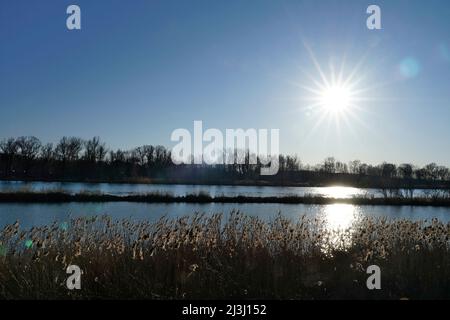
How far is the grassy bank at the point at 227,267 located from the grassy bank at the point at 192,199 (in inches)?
1162

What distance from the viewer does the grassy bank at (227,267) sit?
5.57 m

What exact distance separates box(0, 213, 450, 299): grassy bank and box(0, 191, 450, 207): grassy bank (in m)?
29.5

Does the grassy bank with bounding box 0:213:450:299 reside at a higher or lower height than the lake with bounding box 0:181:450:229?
higher

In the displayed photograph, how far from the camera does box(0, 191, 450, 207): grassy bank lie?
3448 centimetres

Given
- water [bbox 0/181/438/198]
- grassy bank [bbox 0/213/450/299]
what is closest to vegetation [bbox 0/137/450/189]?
water [bbox 0/181/438/198]

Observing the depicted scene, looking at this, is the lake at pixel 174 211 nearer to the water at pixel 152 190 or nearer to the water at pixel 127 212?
the water at pixel 127 212

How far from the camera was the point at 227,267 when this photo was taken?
20.5 feet

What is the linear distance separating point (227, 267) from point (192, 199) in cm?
3341

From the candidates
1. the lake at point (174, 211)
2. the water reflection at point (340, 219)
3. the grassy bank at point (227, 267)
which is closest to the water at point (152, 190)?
the lake at point (174, 211)

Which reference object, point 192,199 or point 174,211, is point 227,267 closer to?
point 174,211

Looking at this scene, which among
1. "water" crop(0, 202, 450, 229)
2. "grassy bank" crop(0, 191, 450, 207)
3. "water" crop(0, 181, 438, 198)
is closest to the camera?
"water" crop(0, 202, 450, 229)

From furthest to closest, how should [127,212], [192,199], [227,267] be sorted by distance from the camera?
1. [192,199]
2. [127,212]
3. [227,267]

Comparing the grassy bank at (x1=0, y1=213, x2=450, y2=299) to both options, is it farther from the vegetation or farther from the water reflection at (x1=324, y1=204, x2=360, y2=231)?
the vegetation

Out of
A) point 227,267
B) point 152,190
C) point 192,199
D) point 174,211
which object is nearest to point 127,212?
point 174,211
